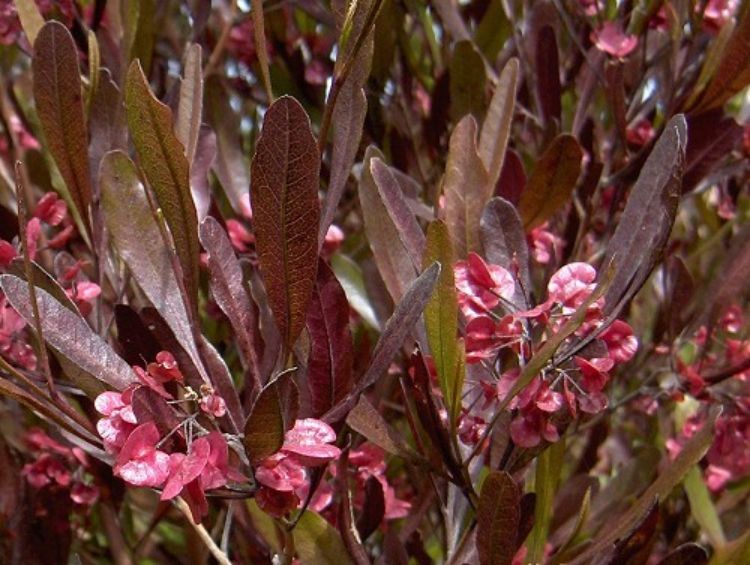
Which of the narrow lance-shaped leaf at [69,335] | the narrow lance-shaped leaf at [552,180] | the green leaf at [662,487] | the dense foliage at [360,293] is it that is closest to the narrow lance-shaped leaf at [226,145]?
the dense foliage at [360,293]

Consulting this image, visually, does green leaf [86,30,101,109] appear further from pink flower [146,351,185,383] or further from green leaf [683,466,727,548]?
green leaf [683,466,727,548]

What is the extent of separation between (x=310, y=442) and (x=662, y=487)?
1.07 feet

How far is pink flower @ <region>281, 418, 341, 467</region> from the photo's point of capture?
708 mm

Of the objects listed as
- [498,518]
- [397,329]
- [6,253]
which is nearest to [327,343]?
[397,329]

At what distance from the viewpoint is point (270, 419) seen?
26.5 inches

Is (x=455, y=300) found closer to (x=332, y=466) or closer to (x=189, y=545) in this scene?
(x=332, y=466)

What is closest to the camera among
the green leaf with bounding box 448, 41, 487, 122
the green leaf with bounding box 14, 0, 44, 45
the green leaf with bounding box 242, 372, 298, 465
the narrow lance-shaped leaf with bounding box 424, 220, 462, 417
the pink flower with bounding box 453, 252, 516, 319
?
the green leaf with bounding box 242, 372, 298, 465

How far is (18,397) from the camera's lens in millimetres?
701

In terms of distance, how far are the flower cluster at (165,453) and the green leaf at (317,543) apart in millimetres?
155

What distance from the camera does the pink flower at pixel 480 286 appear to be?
87 cm

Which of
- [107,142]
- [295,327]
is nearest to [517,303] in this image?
[295,327]

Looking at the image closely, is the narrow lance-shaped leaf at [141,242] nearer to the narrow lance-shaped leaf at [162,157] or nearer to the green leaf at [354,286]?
the narrow lance-shaped leaf at [162,157]

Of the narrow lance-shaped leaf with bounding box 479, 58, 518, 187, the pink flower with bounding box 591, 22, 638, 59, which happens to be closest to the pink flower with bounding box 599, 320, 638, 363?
the narrow lance-shaped leaf with bounding box 479, 58, 518, 187

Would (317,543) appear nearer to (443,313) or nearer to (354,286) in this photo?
(443,313)
